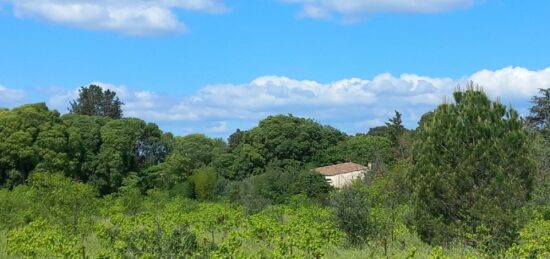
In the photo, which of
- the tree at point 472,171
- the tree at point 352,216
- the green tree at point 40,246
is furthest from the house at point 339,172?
the green tree at point 40,246

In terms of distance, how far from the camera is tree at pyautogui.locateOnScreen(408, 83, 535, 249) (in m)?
14.3

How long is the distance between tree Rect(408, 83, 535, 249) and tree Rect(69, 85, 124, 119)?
4856 centimetres

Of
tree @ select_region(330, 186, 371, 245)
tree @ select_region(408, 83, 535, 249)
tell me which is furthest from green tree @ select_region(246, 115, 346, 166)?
tree @ select_region(408, 83, 535, 249)

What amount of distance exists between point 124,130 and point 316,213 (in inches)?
1049

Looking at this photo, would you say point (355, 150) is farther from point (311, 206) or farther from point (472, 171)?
point (472, 171)

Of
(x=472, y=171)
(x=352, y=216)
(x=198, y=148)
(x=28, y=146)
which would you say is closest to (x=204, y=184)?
(x=28, y=146)

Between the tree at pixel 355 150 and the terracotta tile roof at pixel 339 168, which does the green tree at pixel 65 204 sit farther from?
the tree at pixel 355 150

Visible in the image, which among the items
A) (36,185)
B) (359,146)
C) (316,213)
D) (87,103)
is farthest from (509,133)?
(87,103)

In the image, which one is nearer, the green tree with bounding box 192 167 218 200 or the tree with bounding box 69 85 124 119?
the green tree with bounding box 192 167 218 200

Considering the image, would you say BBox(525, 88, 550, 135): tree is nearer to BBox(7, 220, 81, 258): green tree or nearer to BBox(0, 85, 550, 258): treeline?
BBox(0, 85, 550, 258): treeline

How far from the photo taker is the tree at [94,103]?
60094 mm

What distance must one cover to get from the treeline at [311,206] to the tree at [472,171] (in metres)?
0.02

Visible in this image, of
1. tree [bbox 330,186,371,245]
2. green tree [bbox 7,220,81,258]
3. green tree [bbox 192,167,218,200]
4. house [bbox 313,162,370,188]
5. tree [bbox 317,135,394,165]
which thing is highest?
tree [bbox 317,135,394,165]

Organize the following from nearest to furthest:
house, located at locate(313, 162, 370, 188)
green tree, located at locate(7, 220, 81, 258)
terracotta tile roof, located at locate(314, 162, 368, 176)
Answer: green tree, located at locate(7, 220, 81, 258) < terracotta tile roof, located at locate(314, 162, 368, 176) < house, located at locate(313, 162, 370, 188)
